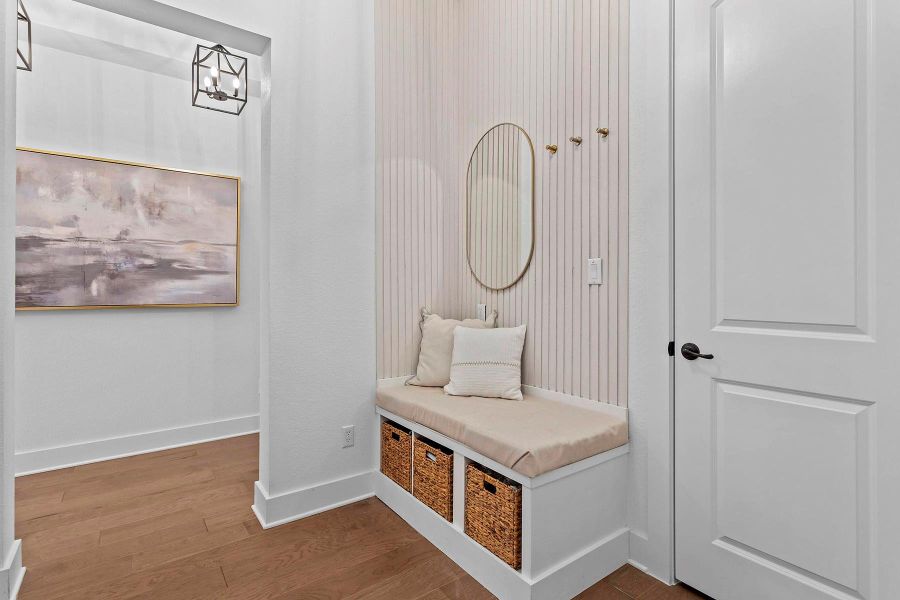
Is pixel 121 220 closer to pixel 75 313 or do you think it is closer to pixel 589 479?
pixel 75 313

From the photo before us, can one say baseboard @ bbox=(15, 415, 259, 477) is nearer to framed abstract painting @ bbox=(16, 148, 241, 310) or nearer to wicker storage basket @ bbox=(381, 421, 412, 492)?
framed abstract painting @ bbox=(16, 148, 241, 310)

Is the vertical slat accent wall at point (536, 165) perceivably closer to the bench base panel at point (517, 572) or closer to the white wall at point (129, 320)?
the bench base panel at point (517, 572)

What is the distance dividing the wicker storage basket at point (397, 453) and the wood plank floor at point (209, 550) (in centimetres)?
18

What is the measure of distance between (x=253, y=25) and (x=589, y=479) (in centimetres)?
251

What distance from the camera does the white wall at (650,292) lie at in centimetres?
175

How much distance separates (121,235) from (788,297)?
3.62m

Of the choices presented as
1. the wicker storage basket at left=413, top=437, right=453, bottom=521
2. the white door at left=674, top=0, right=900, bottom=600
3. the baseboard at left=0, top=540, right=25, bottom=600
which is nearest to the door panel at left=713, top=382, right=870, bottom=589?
the white door at left=674, top=0, right=900, bottom=600

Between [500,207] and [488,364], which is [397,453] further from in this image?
[500,207]

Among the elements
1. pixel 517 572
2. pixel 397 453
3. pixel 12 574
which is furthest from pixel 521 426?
pixel 12 574

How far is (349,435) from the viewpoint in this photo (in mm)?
2418

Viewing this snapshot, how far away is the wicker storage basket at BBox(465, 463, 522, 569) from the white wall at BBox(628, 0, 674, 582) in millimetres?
581

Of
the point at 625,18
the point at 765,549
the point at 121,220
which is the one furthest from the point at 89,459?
the point at 625,18

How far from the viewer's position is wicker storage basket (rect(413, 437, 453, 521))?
6.40 feet

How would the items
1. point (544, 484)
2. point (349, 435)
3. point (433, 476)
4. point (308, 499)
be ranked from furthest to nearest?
point (349, 435), point (308, 499), point (433, 476), point (544, 484)
